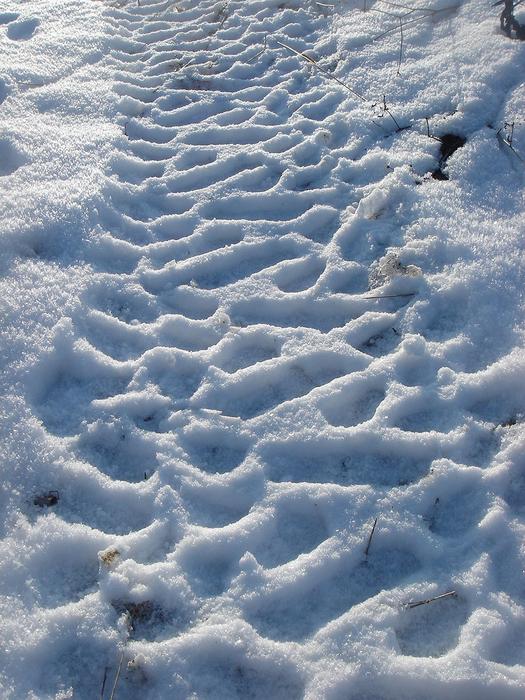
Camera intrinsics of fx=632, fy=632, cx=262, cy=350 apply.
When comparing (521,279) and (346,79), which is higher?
(346,79)

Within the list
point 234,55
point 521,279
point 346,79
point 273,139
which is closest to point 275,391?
point 521,279

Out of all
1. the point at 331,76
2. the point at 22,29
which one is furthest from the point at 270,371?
the point at 22,29

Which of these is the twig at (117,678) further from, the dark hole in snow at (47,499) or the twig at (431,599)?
the twig at (431,599)

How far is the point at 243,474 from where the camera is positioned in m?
2.56

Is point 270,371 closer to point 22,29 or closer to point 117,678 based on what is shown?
point 117,678

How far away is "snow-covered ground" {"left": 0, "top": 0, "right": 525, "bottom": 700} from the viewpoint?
2.17 metres

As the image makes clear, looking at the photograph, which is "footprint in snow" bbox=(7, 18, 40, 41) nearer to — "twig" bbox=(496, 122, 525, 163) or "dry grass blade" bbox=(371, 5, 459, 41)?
"dry grass blade" bbox=(371, 5, 459, 41)

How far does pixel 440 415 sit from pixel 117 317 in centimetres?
160

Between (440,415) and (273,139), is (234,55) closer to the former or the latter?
(273,139)

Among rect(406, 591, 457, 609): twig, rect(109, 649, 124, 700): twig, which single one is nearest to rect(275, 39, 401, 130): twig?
rect(406, 591, 457, 609): twig

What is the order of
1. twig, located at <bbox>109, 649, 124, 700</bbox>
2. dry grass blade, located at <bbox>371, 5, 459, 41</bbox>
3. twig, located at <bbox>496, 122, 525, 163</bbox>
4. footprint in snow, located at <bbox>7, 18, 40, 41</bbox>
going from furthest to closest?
1. footprint in snow, located at <bbox>7, 18, 40, 41</bbox>
2. dry grass blade, located at <bbox>371, 5, 459, 41</bbox>
3. twig, located at <bbox>496, 122, 525, 163</bbox>
4. twig, located at <bbox>109, 649, 124, 700</bbox>

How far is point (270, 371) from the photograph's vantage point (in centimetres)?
288

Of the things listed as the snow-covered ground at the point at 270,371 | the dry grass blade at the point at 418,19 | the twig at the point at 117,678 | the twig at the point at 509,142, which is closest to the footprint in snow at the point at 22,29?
the snow-covered ground at the point at 270,371

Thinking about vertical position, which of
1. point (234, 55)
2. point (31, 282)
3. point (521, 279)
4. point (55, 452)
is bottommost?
point (55, 452)
